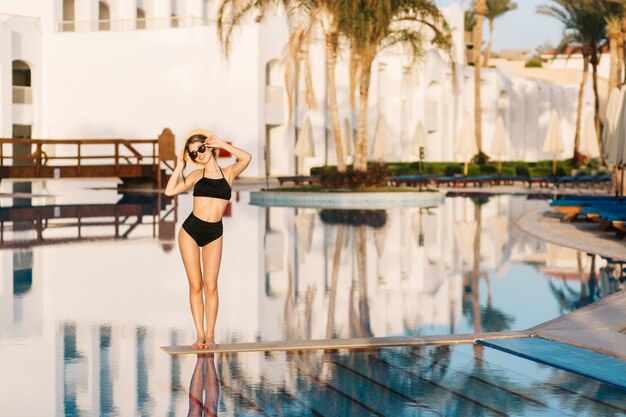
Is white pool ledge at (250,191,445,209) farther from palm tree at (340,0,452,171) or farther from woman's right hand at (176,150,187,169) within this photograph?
woman's right hand at (176,150,187,169)

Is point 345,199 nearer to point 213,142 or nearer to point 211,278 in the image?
point 211,278

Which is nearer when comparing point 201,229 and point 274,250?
point 201,229

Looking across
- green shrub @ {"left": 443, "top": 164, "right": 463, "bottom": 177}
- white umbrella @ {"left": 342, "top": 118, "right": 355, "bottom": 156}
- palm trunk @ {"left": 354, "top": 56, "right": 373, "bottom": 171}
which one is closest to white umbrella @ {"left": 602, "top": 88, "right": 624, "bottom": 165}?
palm trunk @ {"left": 354, "top": 56, "right": 373, "bottom": 171}

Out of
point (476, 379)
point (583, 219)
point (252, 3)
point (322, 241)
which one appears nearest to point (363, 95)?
point (252, 3)

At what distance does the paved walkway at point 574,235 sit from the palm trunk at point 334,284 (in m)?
3.34

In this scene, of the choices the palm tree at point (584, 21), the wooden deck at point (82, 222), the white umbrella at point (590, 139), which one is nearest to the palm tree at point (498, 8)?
the palm tree at point (584, 21)

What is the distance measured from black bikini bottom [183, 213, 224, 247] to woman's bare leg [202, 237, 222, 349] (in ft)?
0.23

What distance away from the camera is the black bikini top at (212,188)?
8266 mm

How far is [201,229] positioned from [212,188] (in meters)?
0.30

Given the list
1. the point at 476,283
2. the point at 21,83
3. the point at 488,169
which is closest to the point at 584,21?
the point at 488,169

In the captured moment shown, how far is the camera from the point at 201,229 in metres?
8.28

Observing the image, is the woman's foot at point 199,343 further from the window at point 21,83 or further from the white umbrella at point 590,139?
the window at point 21,83

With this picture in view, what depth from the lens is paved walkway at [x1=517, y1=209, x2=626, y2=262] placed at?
54.3 ft

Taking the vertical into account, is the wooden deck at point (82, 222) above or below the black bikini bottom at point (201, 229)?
below
